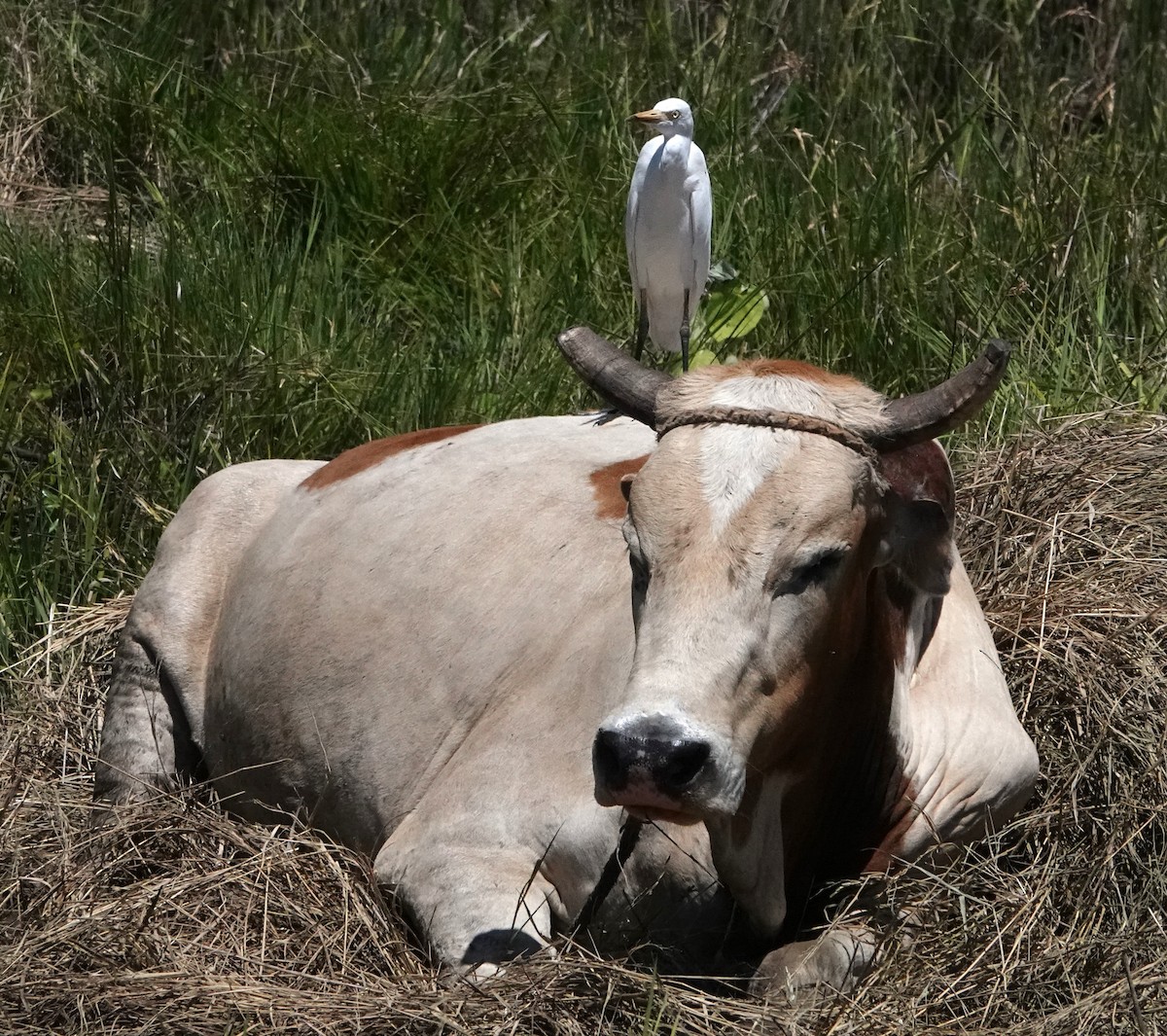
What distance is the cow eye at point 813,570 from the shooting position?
3.05 meters

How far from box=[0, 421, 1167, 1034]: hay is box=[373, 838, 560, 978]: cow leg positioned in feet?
0.27

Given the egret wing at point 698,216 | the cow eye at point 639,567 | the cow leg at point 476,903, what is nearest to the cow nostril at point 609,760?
the cow eye at point 639,567

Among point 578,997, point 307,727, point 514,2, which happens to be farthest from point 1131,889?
point 514,2

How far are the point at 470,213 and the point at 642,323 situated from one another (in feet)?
6.11

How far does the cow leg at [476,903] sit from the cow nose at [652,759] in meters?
0.66

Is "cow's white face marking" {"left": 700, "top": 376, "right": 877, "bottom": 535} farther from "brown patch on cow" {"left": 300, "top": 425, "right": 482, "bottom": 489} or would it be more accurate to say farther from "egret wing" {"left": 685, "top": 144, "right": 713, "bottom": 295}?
"egret wing" {"left": 685, "top": 144, "right": 713, "bottom": 295}

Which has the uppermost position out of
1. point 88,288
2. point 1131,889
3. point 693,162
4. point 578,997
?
point 693,162

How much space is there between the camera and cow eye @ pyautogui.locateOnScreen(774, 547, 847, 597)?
305cm

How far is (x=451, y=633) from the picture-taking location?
13.3ft

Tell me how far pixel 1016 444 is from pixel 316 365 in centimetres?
214

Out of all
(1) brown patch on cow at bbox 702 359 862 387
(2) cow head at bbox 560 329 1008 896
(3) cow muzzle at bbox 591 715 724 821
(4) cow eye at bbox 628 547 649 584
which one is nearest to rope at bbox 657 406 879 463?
(2) cow head at bbox 560 329 1008 896

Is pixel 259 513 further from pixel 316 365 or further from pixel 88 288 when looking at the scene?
pixel 88 288

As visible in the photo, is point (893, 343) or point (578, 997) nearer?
point (578, 997)

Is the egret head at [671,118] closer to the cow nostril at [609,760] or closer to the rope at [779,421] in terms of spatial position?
the rope at [779,421]
